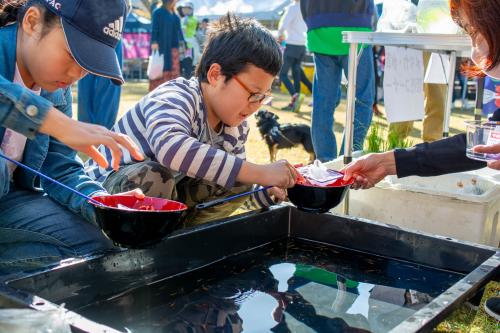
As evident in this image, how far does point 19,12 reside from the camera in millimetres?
1597

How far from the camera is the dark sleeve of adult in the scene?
1.96 meters

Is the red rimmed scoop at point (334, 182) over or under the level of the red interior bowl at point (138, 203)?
under

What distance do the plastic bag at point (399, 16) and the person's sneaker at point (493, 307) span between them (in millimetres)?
1681

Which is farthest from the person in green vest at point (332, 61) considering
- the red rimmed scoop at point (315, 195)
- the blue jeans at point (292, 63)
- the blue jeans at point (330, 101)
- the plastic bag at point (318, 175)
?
the blue jeans at point (292, 63)

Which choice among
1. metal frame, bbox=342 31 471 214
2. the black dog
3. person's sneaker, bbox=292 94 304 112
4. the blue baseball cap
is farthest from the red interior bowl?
person's sneaker, bbox=292 94 304 112

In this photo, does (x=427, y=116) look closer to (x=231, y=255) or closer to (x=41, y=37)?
(x=231, y=255)

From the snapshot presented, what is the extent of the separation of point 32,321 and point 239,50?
1.26m

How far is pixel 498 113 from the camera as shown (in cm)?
209

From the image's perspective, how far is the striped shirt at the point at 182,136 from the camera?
1749 mm

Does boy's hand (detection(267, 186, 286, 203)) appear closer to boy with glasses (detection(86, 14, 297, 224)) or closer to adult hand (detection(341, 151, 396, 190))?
boy with glasses (detection(86, 14, 297, 224))

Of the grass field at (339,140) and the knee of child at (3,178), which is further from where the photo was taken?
the knee of child at (3,178)

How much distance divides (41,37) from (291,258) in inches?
38.9

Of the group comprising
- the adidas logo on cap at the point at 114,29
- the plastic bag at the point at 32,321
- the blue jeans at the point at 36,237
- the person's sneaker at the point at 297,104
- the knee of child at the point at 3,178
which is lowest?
the person's sneaker at the point at 297,104

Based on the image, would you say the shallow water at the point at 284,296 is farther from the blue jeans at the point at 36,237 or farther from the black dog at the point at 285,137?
the black dog at the point at 285,137
